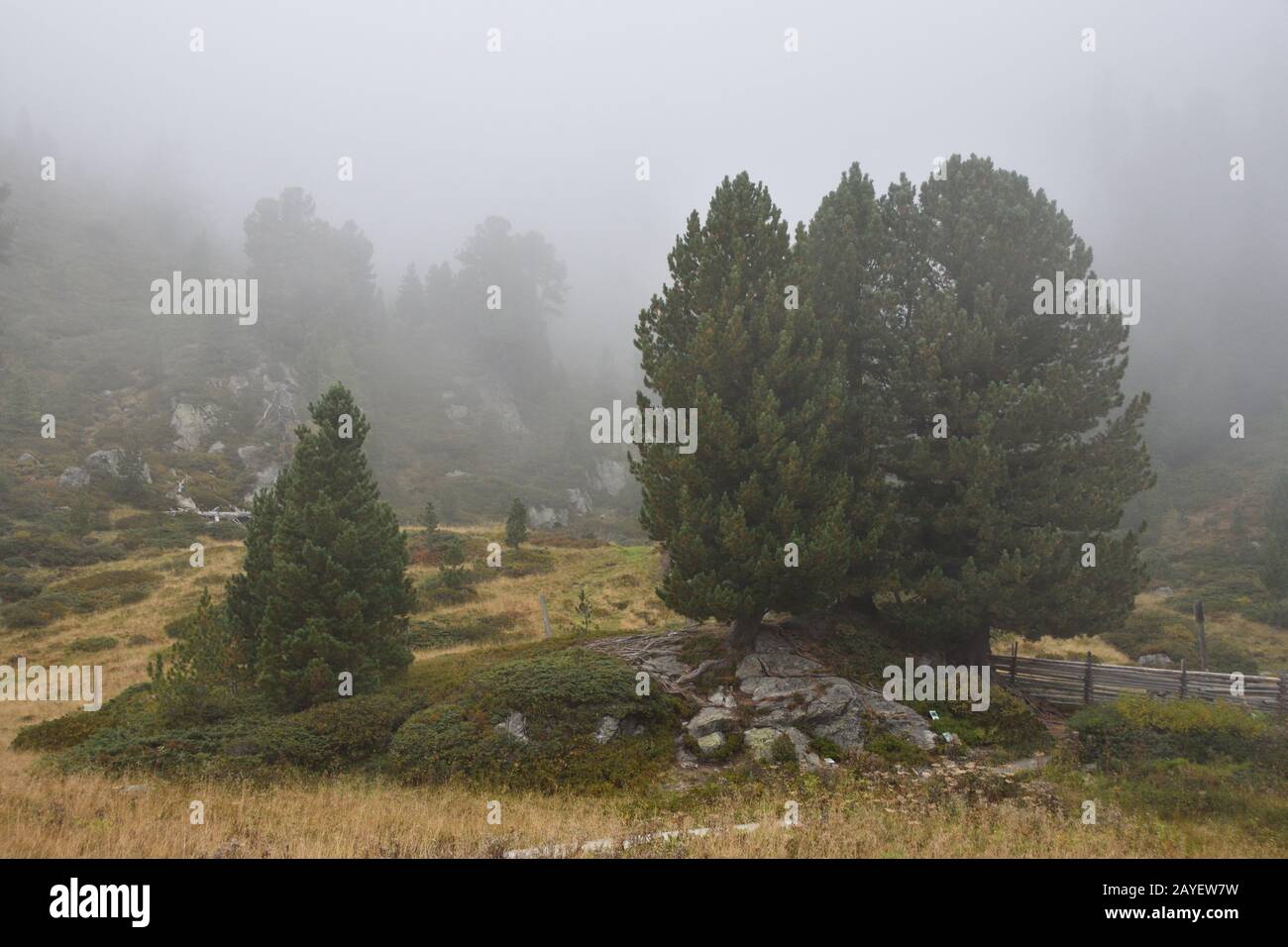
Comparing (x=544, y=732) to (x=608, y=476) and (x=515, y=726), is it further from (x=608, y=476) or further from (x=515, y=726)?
(x=608, y=476)

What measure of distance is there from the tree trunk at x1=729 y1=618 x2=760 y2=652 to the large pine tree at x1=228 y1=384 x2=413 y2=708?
789 centimetres

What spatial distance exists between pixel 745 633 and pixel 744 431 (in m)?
4.93

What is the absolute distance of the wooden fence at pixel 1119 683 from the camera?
1577 centimetres

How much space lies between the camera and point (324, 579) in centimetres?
1480

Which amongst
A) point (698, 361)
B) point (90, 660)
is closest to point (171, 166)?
point (90, 660)

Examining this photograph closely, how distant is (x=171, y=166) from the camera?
114500mm

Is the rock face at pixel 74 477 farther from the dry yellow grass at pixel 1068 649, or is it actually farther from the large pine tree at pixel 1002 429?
the dry yellow grass at pixel 1068 649

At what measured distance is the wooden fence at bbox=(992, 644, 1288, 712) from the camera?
1577 cm
